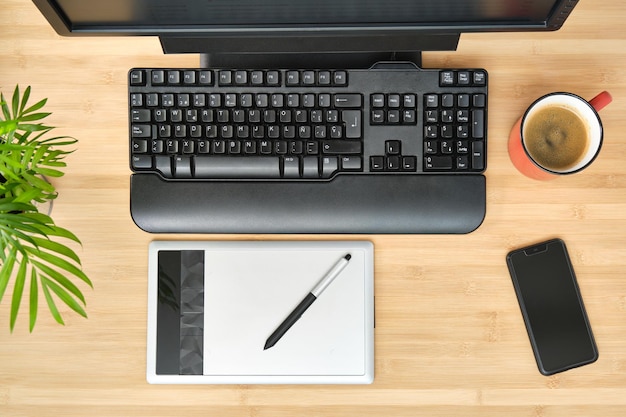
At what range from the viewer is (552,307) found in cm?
72

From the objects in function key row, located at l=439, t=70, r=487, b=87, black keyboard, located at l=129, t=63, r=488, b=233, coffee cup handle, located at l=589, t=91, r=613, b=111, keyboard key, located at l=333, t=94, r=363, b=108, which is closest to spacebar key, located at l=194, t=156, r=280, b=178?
black keyboard, located at l=129, t=63, r=488, b=233

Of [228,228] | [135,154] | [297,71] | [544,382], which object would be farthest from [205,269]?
[544,382]

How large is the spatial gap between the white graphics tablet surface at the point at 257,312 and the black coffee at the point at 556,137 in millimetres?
237

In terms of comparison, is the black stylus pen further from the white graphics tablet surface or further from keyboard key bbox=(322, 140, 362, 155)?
keyboard key bbox=(322, 140, 362, 155)

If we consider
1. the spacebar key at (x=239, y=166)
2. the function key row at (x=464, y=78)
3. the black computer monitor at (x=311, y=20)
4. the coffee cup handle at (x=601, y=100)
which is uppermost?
the black computer monitor at (x=311, y=20)

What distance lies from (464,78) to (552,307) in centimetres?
31

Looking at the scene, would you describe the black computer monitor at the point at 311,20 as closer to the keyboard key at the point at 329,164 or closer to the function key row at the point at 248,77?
the function key row at the point at 248,77

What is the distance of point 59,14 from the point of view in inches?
24.9

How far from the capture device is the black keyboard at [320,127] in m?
0.70

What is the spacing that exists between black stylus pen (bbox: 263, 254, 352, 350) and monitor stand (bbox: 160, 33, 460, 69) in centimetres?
25

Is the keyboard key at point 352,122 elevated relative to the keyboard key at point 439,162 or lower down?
elevated

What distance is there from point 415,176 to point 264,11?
266mm

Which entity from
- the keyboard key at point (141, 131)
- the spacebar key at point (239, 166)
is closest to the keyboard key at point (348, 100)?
the spacebar key at point (239, 166)

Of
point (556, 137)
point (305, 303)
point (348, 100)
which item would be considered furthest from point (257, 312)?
point (556, 137)
